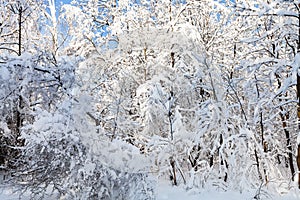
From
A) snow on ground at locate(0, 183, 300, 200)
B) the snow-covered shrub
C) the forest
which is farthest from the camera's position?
snow on ground at locate(0, 183, 300, 200)

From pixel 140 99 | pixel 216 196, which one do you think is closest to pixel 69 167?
pixel 216 196

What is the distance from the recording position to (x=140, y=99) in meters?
8.65

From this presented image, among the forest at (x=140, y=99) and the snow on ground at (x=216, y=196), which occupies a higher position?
the forest at (x=140, y=99)

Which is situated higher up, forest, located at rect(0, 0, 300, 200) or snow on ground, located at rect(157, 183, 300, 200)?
forest, located at rect(0, 0, 300, 200)

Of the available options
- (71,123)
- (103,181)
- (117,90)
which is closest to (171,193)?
(103,181)

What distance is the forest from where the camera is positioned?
4.15 meters

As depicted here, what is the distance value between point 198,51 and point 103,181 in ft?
19.4

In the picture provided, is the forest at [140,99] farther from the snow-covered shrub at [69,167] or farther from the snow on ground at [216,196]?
the snow on ground at [216,196]

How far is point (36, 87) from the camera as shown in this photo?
4.99 m

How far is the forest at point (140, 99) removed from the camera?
4152 millimetres

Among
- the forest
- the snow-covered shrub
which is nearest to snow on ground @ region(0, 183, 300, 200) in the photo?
the forest

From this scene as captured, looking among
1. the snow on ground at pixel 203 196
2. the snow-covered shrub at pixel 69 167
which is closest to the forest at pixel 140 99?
the snow-covered shrub at pixel 69 167

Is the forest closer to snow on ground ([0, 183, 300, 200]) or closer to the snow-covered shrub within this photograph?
the snow-covered shrub

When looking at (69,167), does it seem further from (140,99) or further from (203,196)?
(140,99)
